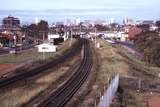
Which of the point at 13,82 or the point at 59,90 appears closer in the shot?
the point at 59,90

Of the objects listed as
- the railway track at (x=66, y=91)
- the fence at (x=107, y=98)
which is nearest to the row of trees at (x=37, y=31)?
the railway track at (x=66, y=91)

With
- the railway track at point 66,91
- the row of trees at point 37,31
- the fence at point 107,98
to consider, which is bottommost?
the row of trees at point 37,31

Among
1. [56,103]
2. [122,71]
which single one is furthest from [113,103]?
[122,71]

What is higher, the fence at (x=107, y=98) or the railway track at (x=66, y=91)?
the fence at (x=107, y=98)

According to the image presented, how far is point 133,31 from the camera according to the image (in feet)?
560

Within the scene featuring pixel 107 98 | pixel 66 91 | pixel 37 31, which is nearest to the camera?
pixel 107 98

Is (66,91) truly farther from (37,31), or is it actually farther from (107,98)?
(37,31)

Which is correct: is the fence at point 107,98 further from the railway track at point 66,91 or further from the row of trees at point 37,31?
the row of trees at point 37,31

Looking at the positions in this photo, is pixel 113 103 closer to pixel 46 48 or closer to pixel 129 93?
pixel 129 93

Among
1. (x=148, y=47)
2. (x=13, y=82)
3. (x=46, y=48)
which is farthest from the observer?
(x=46, y=48)

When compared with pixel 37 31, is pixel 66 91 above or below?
above

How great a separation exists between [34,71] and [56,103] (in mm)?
23969

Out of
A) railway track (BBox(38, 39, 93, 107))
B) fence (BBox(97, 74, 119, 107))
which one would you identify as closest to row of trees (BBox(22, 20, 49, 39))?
railway track (BBox(38, 39, 93, 107))

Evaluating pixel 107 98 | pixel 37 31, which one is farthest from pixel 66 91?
pixel 37 31
